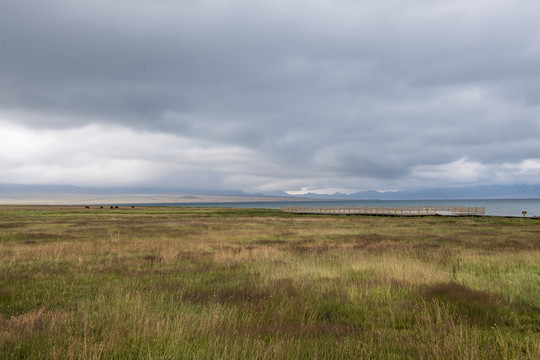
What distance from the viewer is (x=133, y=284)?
401 inches

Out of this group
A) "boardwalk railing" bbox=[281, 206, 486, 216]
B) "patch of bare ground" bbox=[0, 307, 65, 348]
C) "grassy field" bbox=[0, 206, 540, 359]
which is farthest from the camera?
"boardwalk railing" bbox=[281, 206, 486, 216]

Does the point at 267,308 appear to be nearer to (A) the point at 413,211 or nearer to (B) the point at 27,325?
(B) the point at 27,325

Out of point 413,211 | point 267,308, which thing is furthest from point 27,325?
point 413,211

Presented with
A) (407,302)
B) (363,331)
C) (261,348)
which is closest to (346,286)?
(407,302)

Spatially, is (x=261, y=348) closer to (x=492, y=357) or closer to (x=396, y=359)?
(x=396, y=359)

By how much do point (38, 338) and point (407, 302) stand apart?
821cm

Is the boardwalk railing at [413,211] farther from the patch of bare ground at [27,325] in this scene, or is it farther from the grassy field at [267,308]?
the patch of bare ground at [27,325]

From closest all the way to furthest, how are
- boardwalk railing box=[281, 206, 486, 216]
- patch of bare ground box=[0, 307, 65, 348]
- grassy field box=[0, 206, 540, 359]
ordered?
grassy field box=[0, 206, 540, 359]
patch of bare ground box=[0, 307, 65, 348]
boardwalk railing box=[281, 206, 486, 216]

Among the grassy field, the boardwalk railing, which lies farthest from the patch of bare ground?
the boardwalk railing

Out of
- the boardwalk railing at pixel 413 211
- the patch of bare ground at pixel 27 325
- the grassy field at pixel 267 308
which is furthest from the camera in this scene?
the boardwalk railing at pixel 413 211

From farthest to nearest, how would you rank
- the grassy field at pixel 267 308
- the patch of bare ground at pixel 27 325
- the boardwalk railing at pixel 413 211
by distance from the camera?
1. the boardwalk railing at pixel 413 211
2. the patch of bare ground at pixel 27 325
3. the grassy field at pixel 267 308

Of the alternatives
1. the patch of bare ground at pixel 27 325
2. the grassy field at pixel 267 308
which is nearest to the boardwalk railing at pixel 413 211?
the grassy field at pixel 267 308

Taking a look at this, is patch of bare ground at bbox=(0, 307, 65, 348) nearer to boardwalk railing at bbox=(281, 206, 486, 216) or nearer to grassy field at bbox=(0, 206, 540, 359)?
grassy field at bbox=(0, 206, 540, 359)

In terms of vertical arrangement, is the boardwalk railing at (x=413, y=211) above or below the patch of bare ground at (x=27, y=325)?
below
